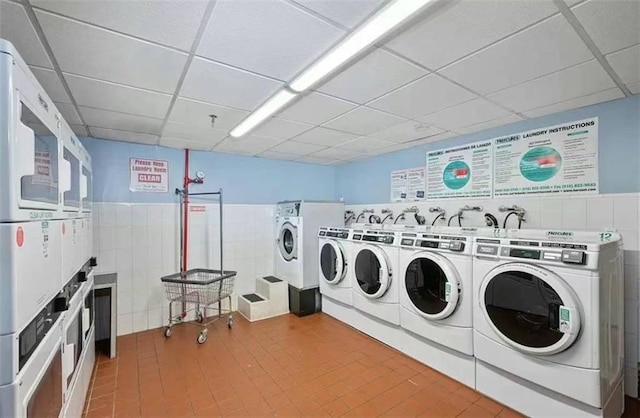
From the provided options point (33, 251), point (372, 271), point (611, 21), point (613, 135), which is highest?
point (611, 21)

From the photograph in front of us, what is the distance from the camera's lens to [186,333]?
3.52 meters

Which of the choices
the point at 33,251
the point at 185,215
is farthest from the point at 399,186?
the point at 33,251

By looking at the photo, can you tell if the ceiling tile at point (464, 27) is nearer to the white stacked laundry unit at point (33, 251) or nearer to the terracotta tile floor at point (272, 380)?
the white stacked laundry unit at point (33, 251)

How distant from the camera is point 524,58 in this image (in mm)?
1758

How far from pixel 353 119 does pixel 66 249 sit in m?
2.39

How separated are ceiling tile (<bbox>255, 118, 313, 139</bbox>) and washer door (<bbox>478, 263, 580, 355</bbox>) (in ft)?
7.27

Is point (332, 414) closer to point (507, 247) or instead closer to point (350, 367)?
point (350, 367)

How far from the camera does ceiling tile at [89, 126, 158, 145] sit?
3.15 m

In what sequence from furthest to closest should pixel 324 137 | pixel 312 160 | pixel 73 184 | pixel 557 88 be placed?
pixel 312 160
pixel 324 137
pixel 557 88
pixel 73 184

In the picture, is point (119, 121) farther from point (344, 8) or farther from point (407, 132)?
point (407, 132)

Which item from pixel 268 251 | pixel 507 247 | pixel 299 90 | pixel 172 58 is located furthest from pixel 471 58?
pixel 268 251

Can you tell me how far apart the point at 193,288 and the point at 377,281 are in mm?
2356

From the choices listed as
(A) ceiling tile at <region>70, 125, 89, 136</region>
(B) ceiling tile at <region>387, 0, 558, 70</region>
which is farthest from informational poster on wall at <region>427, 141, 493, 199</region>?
(A) ceiling tile at <region>70, 125, 89, 136</region>

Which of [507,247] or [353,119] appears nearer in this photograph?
[507,247]
